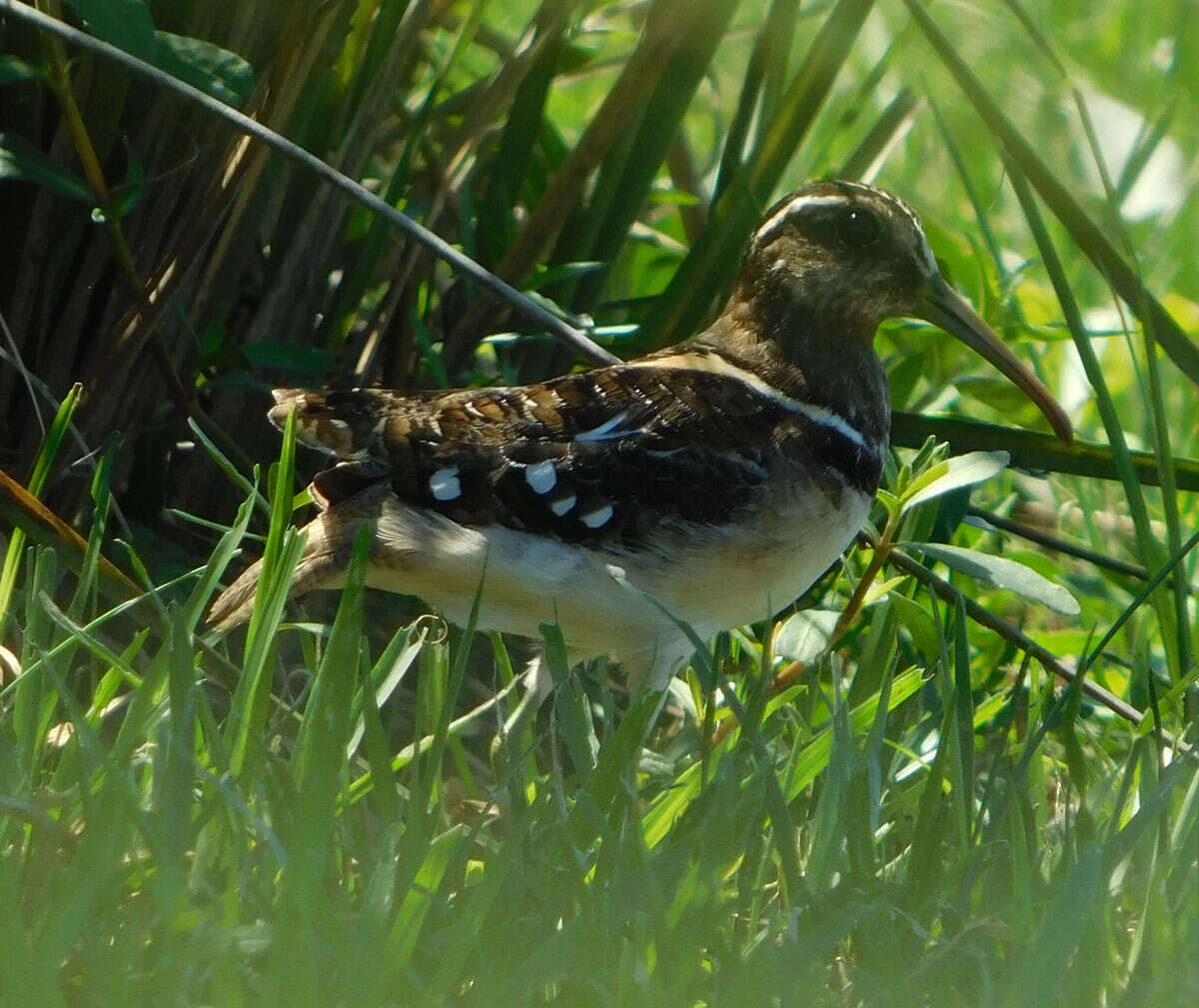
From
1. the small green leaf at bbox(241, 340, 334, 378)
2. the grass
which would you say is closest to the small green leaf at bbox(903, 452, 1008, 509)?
the grass

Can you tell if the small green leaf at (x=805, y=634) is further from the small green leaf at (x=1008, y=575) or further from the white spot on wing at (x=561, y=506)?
the white spot on wing at (x=561, y=506)

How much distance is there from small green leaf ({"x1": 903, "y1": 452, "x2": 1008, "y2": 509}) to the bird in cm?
13

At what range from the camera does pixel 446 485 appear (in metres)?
2.38

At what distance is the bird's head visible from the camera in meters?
2.69

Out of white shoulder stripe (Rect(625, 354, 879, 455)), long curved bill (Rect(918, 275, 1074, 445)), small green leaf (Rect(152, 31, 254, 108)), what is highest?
long curved bill (Rect(918, 275, 1074, 445))

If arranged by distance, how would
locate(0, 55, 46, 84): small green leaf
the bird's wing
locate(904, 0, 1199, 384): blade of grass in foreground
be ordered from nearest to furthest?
locate(904, 0, 1199, 384): blade of grass in foreground → locate(0, 55, 46, 84): small green leaf → the bird's wing

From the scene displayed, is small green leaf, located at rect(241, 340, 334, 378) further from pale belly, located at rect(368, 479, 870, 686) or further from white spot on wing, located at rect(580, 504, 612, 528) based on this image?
white spot on wing, located at rect(580, 504, 612, 528)

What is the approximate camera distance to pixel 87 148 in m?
2.37

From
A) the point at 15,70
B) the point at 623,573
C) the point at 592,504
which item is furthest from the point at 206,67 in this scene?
the point at 623,573

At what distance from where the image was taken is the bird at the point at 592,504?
7.78ft

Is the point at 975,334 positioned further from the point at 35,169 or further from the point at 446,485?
the point at 35,169

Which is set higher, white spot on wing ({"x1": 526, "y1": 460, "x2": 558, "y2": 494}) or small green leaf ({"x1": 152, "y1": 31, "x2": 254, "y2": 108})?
small green leaf ({"x1": 152, "y1": 31, "x2": 254, "y2": 108})

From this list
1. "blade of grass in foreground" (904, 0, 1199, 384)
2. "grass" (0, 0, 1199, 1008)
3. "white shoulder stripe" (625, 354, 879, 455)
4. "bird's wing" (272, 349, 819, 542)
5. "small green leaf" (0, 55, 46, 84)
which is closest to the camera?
"grass" (0, 0, 1199, 1008)

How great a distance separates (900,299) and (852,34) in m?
0.73
